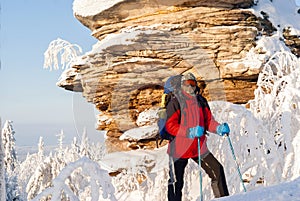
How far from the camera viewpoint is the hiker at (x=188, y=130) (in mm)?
4039

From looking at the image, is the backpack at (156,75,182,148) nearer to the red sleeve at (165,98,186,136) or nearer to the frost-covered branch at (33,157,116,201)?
the red sleeve at (165,98,186,136)

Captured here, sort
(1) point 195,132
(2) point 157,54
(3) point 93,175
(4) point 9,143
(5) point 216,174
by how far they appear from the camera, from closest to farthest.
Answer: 1. (3) point 93,175
2. (1) point 195,132
3. (5) point 216,174
4. (2) point 157,54
5. (4) point 9,143

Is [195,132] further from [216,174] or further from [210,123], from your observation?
[216,174]

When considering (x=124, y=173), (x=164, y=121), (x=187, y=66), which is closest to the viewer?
(x=164, y=121)

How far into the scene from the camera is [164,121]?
4.03 metres

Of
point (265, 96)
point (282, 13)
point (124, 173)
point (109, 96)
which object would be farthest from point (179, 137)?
point (282, 13)

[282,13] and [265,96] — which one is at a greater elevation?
[282,13]

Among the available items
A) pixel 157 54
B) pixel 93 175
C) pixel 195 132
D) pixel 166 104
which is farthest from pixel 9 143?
pixel 195 132

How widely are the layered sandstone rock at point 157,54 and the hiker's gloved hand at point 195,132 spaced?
285 inches

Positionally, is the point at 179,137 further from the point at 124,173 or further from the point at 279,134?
the point at 124,173

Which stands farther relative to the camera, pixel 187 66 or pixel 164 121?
pixel 187 66

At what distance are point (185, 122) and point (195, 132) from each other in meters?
0.19

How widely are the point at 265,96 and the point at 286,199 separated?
432 cm

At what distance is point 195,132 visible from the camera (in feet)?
13.1
